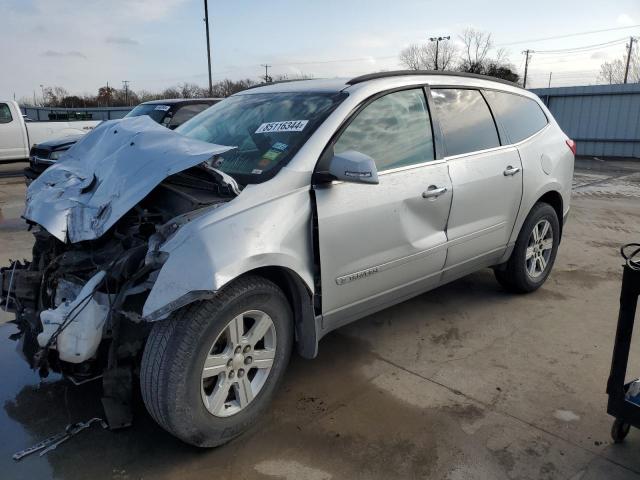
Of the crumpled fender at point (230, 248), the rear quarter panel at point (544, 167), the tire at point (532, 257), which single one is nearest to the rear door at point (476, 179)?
the rear quarter panel at point (544, 167)

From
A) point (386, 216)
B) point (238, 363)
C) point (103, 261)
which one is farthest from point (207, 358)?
point (386, 216)

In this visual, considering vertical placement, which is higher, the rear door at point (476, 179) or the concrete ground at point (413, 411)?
the rear door at point (476, 179)

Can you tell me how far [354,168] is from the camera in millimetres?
2719

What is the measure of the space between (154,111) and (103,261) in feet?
22.3

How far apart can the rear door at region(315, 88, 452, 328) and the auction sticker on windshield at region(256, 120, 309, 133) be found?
0.24 m

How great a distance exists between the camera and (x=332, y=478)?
249 cm

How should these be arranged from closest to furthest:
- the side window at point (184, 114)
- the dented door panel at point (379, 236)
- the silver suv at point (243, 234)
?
the silver suv at point (243, 234), the dented door panel at point (379, 236), the side window at point (184, 114)

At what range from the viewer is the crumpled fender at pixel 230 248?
2.29 m

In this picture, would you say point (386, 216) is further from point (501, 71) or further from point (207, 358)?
point (501, 71)

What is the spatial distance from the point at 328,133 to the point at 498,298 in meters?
2.52

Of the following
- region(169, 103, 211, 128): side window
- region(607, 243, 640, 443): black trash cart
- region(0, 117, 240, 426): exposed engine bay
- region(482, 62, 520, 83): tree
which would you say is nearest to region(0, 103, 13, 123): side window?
region(169, 103, 211, 128): side window

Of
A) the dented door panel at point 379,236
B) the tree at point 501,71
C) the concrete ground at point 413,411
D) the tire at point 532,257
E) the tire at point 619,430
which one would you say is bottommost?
the concrete ground at point 413,411

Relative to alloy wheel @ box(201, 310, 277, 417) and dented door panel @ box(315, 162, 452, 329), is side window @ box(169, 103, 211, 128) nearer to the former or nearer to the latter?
dented door panel @ box(315, 162, 452, 329)

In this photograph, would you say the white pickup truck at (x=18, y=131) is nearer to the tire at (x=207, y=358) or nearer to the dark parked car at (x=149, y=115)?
the dark parked car at (x=149, y=115)
